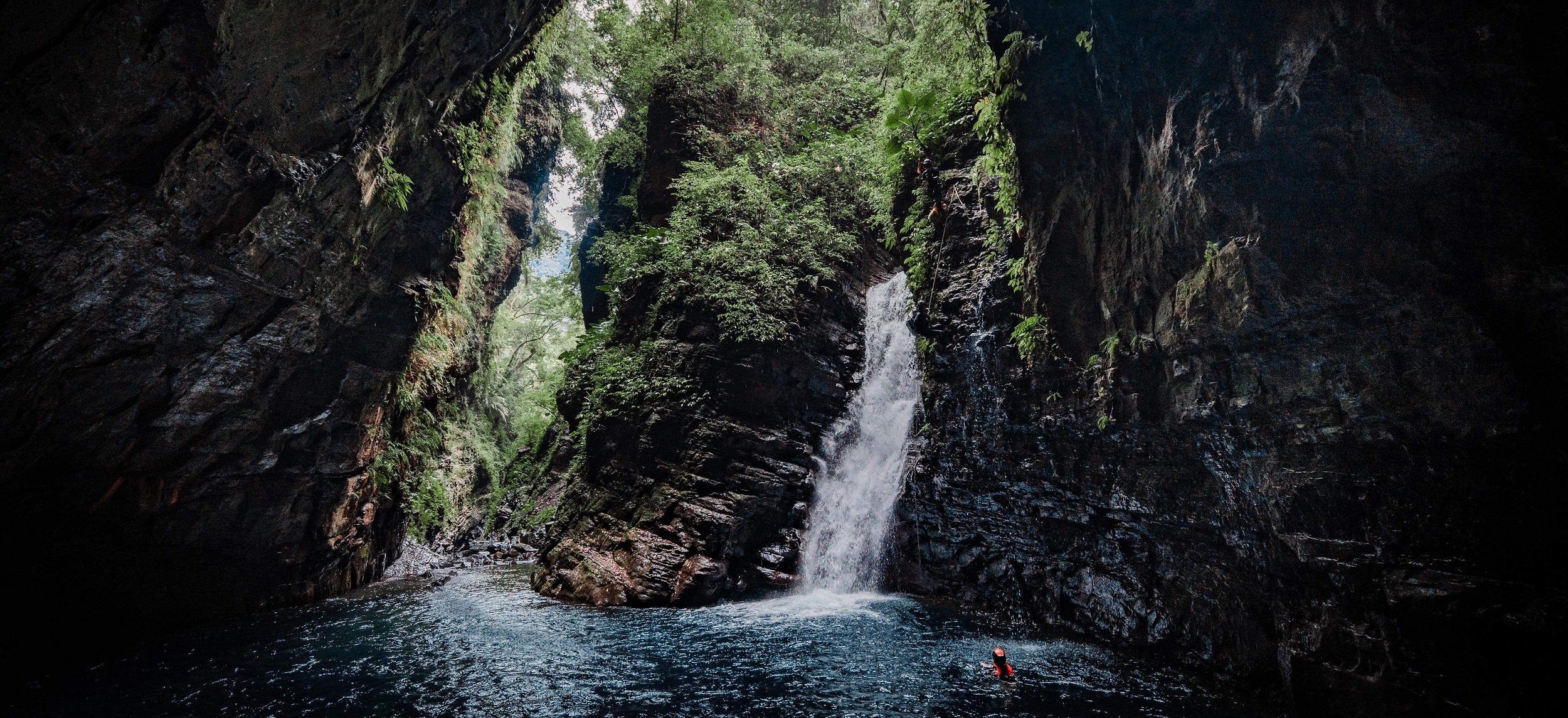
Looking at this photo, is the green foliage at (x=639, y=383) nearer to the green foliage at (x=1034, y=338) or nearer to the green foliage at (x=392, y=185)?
the green foliage at (x=392, y=185)

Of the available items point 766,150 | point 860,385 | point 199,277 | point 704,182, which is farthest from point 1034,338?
point 199,277

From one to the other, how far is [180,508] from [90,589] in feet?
3.29

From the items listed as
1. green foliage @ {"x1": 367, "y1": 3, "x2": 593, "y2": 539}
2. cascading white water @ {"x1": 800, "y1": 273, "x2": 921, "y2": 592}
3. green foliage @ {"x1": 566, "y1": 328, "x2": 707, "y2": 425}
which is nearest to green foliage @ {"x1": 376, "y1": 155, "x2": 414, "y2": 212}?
green foliage @ {"x1": 367, "y1": 3, "x2": 593, "y2": 539}

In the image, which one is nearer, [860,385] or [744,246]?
[744,246]

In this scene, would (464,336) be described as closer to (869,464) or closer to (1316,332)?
(869,464)

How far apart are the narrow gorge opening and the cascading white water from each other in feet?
0.29

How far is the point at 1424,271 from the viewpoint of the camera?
4090 mm

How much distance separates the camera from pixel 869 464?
11.1m

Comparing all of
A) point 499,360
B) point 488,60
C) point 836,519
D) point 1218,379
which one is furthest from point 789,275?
point 499,360

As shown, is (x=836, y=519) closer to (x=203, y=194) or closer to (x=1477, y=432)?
(x=1477, y=432)

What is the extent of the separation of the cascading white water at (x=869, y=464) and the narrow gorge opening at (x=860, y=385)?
88 millimetres

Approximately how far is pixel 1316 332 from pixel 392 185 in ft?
34.2

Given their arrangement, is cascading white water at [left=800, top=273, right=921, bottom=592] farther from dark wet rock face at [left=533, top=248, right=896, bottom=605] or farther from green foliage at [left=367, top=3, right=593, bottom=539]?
green foliage at [left=367, top=3, right=593, bottom=539]

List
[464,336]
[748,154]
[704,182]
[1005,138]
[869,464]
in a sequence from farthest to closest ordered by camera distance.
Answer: [748,154], [704,182], [464,336], [869,464], [1005,138]
